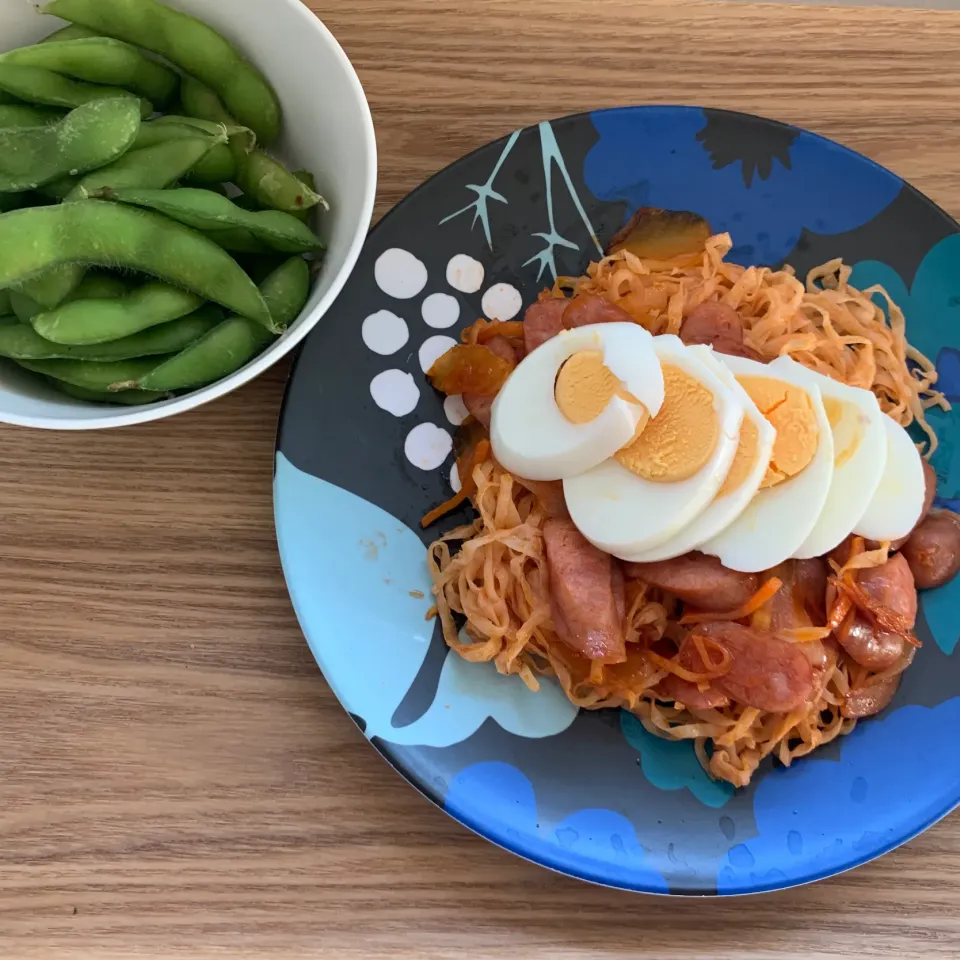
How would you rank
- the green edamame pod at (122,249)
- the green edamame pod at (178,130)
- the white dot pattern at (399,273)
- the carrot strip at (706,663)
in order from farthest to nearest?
the white dot pattern at (399,273), the carrot strip at (706,663), the green edamame pod at (178,130), the green edamame pod at (122,249)

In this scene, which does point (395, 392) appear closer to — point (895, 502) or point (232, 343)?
point (232, 343)

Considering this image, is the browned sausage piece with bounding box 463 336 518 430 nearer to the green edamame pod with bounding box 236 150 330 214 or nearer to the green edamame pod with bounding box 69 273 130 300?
the green edamame pod with bounding box 236 150 330 214

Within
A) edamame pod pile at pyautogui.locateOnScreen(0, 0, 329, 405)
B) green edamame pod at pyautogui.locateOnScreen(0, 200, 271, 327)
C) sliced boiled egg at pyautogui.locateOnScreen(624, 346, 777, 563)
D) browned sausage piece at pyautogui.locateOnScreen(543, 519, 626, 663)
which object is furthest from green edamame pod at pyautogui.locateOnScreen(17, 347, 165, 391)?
sliced boiled egg at pyautogui.locateOnScreen(624, 346, 777, 563)

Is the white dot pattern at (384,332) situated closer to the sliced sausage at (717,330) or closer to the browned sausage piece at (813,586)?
the sliced sausage at (717,330)

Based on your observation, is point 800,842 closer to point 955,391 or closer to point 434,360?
point 955,391

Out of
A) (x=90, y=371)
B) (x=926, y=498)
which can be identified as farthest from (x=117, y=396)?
(x=926, y=498)

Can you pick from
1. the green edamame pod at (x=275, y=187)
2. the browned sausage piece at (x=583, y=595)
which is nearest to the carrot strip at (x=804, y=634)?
the browned sausage piece at (x=583, y=595)

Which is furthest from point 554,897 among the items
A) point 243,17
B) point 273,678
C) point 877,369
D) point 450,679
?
point 243,17
